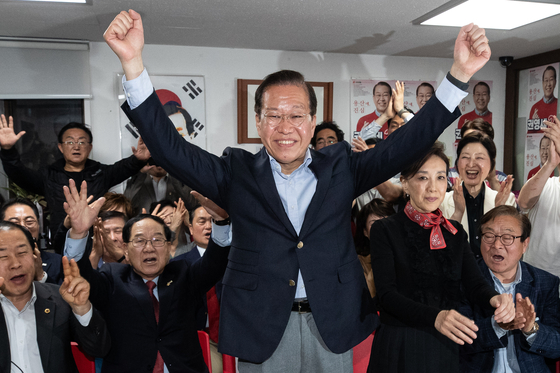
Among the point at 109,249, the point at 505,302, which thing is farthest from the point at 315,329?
the point at 109,249

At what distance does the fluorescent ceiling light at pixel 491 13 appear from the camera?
3570 millimetres

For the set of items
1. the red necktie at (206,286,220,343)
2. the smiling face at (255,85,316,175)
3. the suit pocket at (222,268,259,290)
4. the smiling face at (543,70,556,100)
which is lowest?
the red necktie at (206,286,220,343)

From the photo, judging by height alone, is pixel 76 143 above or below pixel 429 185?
above

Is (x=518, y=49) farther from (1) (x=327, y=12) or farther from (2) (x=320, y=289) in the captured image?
(2) (x=320, y=289)

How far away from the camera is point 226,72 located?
5223 millimetres

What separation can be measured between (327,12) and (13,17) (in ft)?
8.80

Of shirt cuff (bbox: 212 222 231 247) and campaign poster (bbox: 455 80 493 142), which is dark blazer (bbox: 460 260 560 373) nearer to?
shirt cuff (bbox: 212 222 231 247)

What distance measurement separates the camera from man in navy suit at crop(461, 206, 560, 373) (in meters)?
1.88

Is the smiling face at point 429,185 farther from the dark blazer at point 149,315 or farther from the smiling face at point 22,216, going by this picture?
the smiling face at point 22,216

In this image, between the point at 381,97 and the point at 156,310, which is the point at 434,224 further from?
the point at 381,97

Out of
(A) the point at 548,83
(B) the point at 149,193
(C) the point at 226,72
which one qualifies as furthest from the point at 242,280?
(A) the point at 548,83

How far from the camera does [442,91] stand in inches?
47.1

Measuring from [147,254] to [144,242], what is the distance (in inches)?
2.7

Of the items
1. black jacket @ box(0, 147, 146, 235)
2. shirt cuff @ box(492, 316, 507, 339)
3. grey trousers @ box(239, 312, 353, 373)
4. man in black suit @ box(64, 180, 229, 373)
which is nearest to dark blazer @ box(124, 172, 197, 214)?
black jacket @ box(0, 147, 146, 235)
